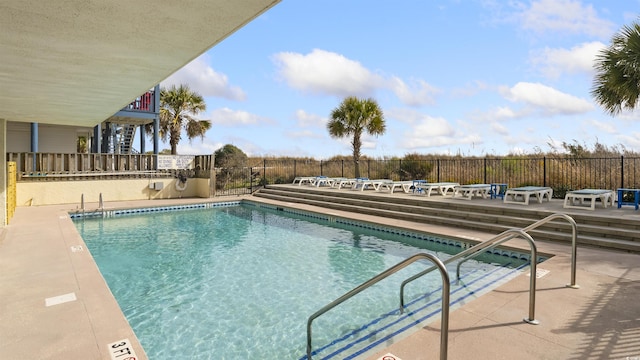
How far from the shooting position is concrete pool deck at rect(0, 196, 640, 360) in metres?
3.10

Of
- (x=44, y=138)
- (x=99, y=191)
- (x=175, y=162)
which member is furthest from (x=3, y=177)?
(x=44, y=138)

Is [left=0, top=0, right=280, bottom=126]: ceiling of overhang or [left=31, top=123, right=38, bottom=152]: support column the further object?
[left=31, top=123, right=38, bottom=152]: support column

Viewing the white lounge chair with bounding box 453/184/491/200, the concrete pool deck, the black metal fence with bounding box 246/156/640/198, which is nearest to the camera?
the concrete pool deck

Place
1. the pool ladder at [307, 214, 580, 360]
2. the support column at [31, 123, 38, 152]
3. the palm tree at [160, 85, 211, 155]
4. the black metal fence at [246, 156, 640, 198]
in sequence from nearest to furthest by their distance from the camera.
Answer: the pool ladder at [307, 214, 580, 360]
the black metal fence at [246, 156, 640, 198]
the support column at [31, 123, 38, 152]
the palm tree at [160, 85, 211, 155]

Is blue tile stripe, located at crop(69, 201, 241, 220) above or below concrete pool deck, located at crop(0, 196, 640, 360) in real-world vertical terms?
above

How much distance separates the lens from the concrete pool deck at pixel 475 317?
10.2ft

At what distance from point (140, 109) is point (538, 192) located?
1653 centimetres

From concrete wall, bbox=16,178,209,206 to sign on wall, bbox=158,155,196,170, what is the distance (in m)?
0.64

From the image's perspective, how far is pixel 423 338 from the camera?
330 centimetres

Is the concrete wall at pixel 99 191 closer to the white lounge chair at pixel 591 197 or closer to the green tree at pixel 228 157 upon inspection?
the green tree at pixel 228 157

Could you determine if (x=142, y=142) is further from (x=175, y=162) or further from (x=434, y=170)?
(x=434, y=170)

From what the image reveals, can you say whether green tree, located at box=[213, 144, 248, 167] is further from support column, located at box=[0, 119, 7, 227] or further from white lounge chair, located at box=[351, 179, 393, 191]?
support column, located at box=[0, 119, 7, 227]

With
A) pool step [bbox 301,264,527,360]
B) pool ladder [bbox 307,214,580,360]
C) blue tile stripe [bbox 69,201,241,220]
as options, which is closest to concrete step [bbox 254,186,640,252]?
pool step [bbox 301,264,527,360]

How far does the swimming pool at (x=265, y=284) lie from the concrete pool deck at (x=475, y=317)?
450 millimetres
